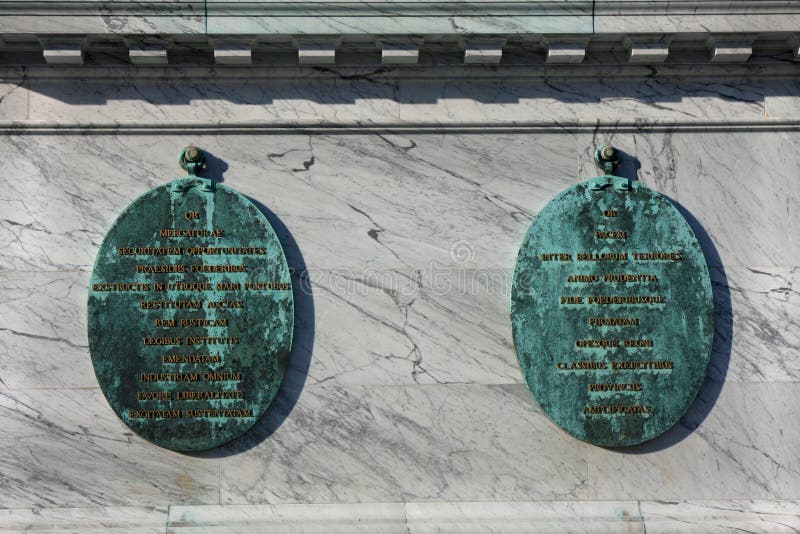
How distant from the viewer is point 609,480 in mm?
8656

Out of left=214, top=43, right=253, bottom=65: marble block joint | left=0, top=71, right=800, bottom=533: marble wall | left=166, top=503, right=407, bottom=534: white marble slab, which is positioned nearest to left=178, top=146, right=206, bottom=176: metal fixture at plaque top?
left=0, top=71, right=800, bottom=533: marble wall

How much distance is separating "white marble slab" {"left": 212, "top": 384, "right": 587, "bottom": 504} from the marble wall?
0.07 ft

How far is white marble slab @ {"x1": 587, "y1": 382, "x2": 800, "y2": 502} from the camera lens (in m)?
8.66

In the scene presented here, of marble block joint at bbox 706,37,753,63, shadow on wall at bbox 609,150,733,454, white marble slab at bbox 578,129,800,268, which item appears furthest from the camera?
white marble slab at bbox 578,129,800,268

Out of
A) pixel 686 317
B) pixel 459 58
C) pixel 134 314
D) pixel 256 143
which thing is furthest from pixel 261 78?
pixel 686 317

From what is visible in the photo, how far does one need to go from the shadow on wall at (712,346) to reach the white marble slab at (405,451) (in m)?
0.76

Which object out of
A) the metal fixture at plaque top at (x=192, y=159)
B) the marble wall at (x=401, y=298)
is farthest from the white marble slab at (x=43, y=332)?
the metal fixture at plaque top at (x=192, y=159)

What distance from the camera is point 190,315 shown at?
28.1 ft

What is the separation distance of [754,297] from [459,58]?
11.7 ft

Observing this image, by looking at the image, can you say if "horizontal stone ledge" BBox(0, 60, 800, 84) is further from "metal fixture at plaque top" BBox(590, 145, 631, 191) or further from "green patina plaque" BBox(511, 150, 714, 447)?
"green patina plaque" BBox(511, 150, 714, 447)

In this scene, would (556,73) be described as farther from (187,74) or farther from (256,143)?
(187,74)

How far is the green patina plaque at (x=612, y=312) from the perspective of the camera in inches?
340

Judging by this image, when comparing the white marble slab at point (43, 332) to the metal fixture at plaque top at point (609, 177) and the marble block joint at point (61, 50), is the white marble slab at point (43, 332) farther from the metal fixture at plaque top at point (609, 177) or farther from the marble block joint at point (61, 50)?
the metal fixture at plaque top at point (609, 177)

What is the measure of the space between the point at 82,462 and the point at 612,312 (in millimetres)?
4986
